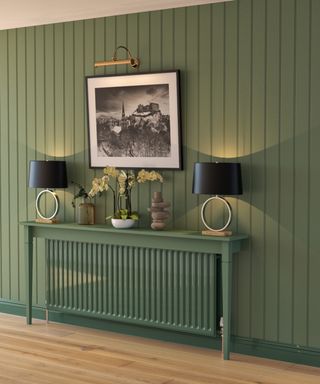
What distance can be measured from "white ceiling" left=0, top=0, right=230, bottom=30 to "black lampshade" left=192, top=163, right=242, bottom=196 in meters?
1.24

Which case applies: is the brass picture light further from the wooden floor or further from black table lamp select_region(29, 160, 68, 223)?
the wooden floor

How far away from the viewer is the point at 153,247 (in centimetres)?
579

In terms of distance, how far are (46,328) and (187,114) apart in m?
2.17

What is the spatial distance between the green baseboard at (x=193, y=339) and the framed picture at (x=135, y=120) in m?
1.30

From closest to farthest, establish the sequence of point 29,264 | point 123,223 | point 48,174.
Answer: point 123,223 → point 48,174 → point 29,264

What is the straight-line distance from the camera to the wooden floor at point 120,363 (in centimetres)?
500

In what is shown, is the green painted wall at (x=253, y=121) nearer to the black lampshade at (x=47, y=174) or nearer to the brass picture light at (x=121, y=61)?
the brass picture light at (x=121, y=61)

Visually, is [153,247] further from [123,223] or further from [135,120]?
[135,120]

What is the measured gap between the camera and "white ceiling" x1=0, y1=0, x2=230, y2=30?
575 centimetres

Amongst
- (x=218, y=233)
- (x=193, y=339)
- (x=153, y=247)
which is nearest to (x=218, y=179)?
(x=218, y=233)

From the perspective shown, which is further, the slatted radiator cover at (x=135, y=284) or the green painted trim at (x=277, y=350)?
the slatted radiator cover at (x=135, y=284)

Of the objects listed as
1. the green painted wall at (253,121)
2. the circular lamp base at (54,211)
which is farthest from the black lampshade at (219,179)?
the circular lamp base at (54,211)

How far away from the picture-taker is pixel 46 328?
6.41 m

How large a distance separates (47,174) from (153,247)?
1121mm
